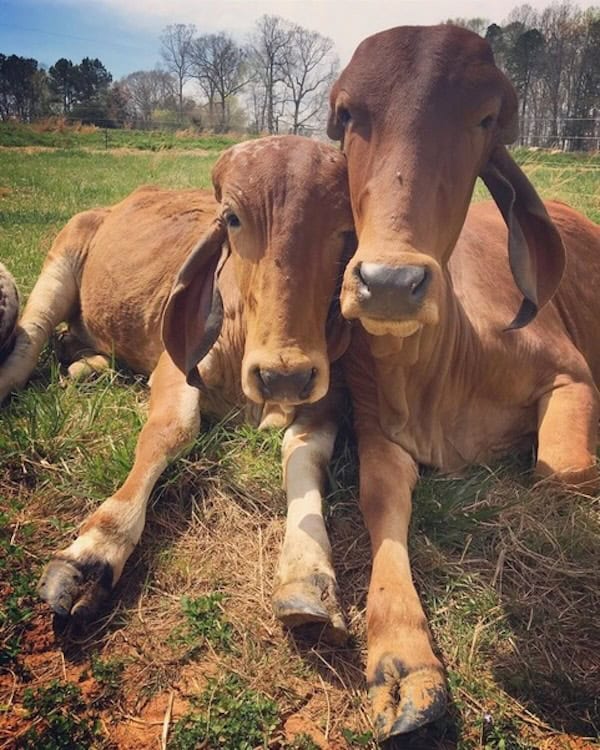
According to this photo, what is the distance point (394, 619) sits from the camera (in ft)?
7.93

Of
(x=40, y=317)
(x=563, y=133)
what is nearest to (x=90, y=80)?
(x=563, y=133)

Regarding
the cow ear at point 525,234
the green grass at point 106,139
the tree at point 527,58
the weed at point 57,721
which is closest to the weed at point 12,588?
the weed at point 57,721

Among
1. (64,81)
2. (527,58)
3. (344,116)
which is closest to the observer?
(344,116)

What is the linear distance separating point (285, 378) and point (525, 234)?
48.7 inches

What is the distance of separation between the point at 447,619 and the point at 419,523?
54 centimetres

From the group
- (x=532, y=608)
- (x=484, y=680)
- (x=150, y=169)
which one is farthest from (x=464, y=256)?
(x=150, y=169)

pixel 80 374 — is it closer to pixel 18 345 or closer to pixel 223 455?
pixel 18 345

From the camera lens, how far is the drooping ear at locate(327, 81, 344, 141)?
2928mm

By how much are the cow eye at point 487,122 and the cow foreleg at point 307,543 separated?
1511 millimetres

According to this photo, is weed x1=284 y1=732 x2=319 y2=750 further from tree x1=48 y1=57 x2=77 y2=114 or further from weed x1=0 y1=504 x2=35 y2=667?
tree x1=48 y1=57 x2=77 y2=114

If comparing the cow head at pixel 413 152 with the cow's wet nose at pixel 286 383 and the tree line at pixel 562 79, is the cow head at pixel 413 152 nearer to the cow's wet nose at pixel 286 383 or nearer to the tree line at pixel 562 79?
the cow's wet nose at pixel 286 383

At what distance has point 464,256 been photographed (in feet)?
13.1

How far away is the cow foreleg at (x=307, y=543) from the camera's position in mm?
2480

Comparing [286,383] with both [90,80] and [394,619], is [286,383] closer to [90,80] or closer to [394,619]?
[394,619]
